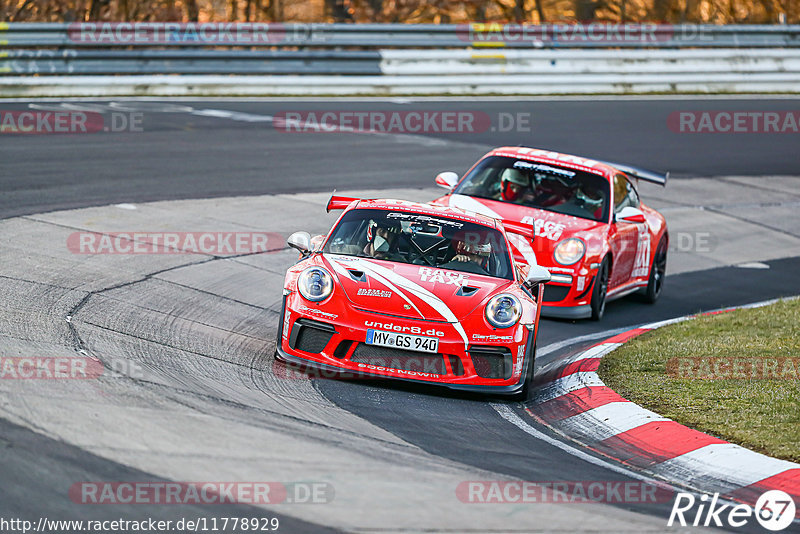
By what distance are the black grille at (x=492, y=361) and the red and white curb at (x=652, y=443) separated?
13.3 inches

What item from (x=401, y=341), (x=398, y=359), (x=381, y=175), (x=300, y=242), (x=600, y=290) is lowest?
(x=600, y=290)

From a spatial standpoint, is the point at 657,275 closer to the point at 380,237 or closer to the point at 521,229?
the point at 521,229

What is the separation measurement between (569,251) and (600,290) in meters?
0.62

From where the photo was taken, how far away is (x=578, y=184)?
11961mm

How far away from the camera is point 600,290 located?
1134 cm

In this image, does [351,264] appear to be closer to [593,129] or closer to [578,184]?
[578,184]

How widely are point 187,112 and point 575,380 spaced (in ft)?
42.6

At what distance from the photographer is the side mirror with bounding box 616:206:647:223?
11.8 m

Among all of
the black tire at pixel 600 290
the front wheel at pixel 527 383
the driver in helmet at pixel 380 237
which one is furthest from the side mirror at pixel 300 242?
the black tire at pixel 600 290

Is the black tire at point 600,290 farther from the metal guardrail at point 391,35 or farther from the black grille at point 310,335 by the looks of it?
the metal guardrail at point 391,35

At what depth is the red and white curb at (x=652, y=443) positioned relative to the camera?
615cm

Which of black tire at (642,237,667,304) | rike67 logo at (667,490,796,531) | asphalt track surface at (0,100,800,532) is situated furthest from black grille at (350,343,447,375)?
black tire at (642,237,667,304)

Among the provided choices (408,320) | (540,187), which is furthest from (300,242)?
(540,187)

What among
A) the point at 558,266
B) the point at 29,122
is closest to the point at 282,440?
the point at 558,266
